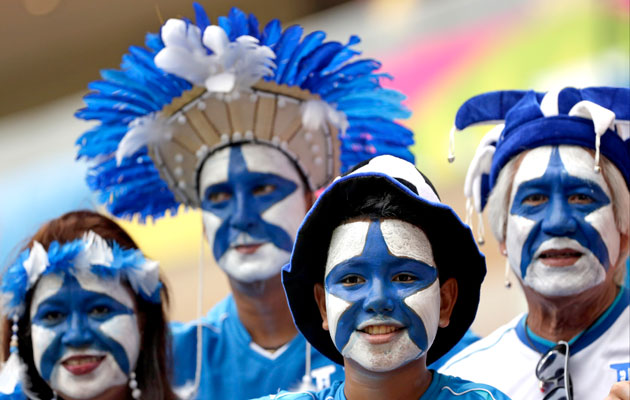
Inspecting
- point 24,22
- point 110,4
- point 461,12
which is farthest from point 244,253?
point 24,22

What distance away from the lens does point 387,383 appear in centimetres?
311

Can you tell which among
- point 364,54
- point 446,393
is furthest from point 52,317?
point 364,54

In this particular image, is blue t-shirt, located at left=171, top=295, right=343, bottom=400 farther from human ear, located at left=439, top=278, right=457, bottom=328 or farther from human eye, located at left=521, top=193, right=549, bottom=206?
human ear, located at left=439, top=278, right=457, bottom=328

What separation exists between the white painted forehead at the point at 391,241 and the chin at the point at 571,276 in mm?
866

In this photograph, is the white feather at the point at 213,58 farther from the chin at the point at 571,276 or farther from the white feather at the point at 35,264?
the chin at the point at 571,276

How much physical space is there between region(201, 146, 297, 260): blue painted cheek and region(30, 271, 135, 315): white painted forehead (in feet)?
1.82

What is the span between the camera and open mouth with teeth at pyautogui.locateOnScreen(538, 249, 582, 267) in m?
3.86

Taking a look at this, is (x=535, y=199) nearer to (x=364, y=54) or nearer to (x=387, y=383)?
(x=387, y=383)

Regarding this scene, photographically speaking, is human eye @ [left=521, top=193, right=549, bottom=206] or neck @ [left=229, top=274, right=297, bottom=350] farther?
neck @ [left=229, top=274, right=297, bottom=350]

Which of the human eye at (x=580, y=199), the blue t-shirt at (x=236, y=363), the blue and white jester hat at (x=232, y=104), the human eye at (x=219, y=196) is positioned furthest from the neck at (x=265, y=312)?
the human eye at (x=580, y=199)

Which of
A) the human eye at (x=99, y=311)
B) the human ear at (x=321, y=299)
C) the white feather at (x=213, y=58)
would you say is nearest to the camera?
the human ear at (x=321, y=299)

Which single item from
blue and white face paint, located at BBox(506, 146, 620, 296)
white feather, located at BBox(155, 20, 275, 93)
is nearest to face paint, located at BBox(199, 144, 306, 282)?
white feather, located at BBox(155, 20, 275, 93)

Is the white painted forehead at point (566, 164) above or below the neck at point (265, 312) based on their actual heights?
above

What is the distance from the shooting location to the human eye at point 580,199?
3.90 metres
